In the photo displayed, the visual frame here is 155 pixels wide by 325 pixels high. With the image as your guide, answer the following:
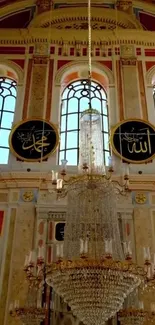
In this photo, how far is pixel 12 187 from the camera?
7219 mm

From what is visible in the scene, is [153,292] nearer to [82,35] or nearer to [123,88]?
[123,88]

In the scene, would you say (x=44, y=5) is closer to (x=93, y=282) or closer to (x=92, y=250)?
(x=92, y=250)

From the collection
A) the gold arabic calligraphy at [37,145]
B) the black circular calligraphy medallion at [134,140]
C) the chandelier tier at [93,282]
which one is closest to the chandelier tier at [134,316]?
the chandelier tier at [93,282]

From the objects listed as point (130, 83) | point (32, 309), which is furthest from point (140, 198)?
point (130, 83)

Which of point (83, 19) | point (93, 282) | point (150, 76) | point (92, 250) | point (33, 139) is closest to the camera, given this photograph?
point (93, 282)

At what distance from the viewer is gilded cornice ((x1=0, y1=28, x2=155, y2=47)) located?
941 centimetres

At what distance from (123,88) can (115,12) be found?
2.58m

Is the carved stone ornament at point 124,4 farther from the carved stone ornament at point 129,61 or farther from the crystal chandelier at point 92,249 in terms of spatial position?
the crystal chandelier at point 92,249

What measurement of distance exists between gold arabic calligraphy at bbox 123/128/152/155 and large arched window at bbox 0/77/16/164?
2330mm

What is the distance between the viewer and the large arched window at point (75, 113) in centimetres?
795

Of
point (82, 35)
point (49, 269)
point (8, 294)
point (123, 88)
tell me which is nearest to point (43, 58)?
point (82, 35)

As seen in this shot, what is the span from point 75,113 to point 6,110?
144cm

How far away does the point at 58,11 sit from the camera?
1012 centimetres

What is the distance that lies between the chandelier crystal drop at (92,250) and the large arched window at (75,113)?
2.58 meters
